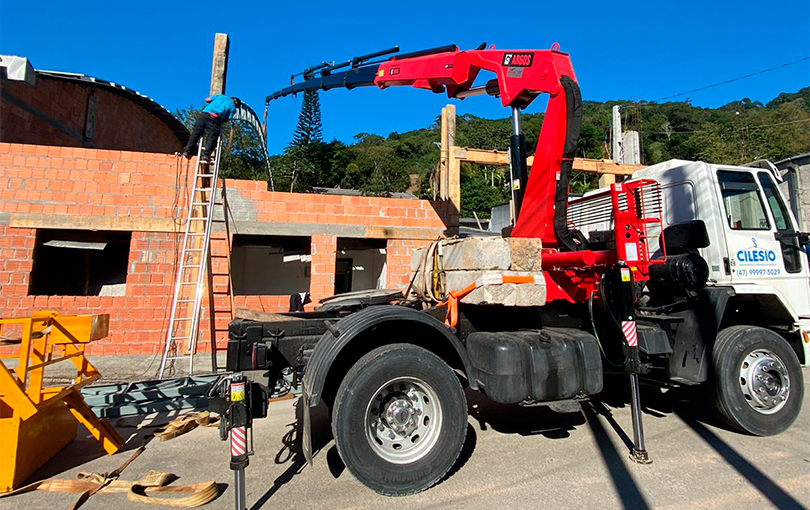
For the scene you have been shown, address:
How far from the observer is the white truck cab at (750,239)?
4879mm

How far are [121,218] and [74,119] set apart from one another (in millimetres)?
6349

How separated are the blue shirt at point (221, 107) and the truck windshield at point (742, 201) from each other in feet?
28.0

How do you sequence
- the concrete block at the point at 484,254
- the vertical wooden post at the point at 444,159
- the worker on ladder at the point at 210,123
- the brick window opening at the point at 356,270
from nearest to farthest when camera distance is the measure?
the concrete block at the point at 484,254
the worker on ladder at the point at 210,123
the vertical wooden post at the point at 444,159
the brick window opening at the point at 356,270

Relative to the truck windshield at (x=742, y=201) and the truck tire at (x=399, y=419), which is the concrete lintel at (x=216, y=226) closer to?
the truck windshield at (x=742, y=201)

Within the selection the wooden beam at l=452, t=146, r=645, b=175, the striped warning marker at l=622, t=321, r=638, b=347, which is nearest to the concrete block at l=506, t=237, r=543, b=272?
the striped warning marker at l=622, t=321, r=638, b=347

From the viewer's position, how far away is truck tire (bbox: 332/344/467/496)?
347cm

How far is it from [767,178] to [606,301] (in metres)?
2.89

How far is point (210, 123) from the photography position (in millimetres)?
8555

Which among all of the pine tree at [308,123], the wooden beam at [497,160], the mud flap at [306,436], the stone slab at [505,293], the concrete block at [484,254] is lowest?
the mud flap at [306,436]

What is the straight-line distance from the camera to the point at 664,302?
5156 mm

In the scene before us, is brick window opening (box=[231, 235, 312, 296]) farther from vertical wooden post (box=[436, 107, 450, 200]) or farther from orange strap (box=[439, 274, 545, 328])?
orange strap (box=[439, 274, 545, 328])

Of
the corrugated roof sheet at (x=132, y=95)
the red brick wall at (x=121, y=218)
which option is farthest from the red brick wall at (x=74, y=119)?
the red brick wall at (x=121, y=218)

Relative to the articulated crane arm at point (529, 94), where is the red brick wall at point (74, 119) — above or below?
above

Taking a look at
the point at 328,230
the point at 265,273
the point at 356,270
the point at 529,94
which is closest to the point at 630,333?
the point at 529,94
